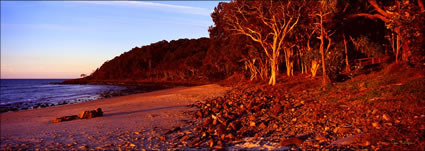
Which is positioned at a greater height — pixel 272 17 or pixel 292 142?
pixel 272 17

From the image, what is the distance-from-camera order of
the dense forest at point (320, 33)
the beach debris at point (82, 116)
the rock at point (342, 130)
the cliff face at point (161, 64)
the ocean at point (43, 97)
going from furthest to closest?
the cliff face at point (161, 64), the ocean at point (43, 97), the dense forest at point (320, 33), the beach debris at point (82, 116), the rock at point (342, 130)

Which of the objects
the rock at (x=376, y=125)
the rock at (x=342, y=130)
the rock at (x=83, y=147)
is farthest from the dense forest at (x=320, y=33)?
the rock at (x=83, y=147)

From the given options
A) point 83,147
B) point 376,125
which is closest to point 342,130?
point 376,125

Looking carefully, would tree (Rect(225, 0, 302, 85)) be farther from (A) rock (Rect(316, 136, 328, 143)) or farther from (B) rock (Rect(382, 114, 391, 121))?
(A) rock (Rect(316, 136, 328, 143))

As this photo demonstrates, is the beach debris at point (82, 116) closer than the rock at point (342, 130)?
No

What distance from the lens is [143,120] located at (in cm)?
970

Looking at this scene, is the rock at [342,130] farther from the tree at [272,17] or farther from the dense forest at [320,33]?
the tree at [272,17]

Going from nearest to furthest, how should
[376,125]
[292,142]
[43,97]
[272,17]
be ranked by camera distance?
[292,142], [376,125], [272,17], [43,97]

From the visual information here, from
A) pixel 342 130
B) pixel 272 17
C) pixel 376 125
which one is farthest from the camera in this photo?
pixel 272 17

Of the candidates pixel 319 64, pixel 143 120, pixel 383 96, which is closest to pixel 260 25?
pixel 319 64

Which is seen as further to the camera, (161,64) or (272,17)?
(161,64)

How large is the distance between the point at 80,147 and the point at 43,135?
98.1 inches

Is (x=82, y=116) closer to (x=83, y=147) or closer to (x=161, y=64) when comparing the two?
(x=83, y=147)

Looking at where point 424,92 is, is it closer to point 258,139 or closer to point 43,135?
point 258,139
